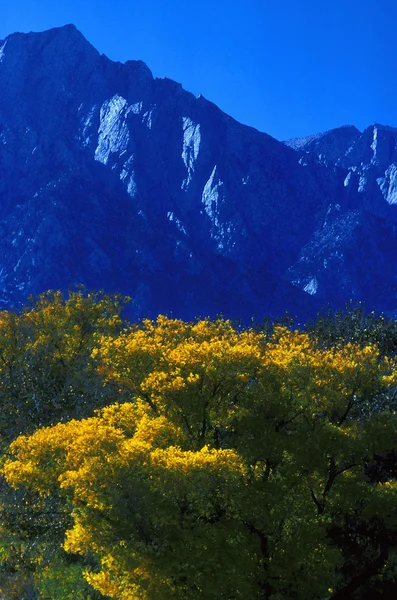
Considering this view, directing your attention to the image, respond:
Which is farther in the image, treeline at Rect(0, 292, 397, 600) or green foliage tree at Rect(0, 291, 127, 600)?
green foliage tree at Rect(0, 291, 127, 600)

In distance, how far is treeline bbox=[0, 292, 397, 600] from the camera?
20797 mm

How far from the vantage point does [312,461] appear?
25734 mm

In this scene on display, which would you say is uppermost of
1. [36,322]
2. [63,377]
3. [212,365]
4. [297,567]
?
[36,322]

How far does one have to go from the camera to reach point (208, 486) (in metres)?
20.7

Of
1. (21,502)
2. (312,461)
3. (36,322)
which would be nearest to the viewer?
(312,461)

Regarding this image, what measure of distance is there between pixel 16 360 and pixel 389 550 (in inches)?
1257

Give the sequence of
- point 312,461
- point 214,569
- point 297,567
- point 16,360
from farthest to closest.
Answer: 1. point 16,360
2. point 312,461
3. point 297,567
4. point 214,569

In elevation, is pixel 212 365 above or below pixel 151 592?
above

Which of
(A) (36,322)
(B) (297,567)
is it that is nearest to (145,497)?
(B) (297,567)

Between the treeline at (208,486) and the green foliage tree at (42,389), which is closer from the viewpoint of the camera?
the treeline at (208,486)

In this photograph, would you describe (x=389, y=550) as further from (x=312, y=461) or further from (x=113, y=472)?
(x=113, y=472)

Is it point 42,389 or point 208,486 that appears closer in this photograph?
point 208,486

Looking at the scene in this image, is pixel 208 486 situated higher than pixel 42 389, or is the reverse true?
pixel 42 389

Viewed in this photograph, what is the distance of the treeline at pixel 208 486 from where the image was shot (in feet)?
68.2
